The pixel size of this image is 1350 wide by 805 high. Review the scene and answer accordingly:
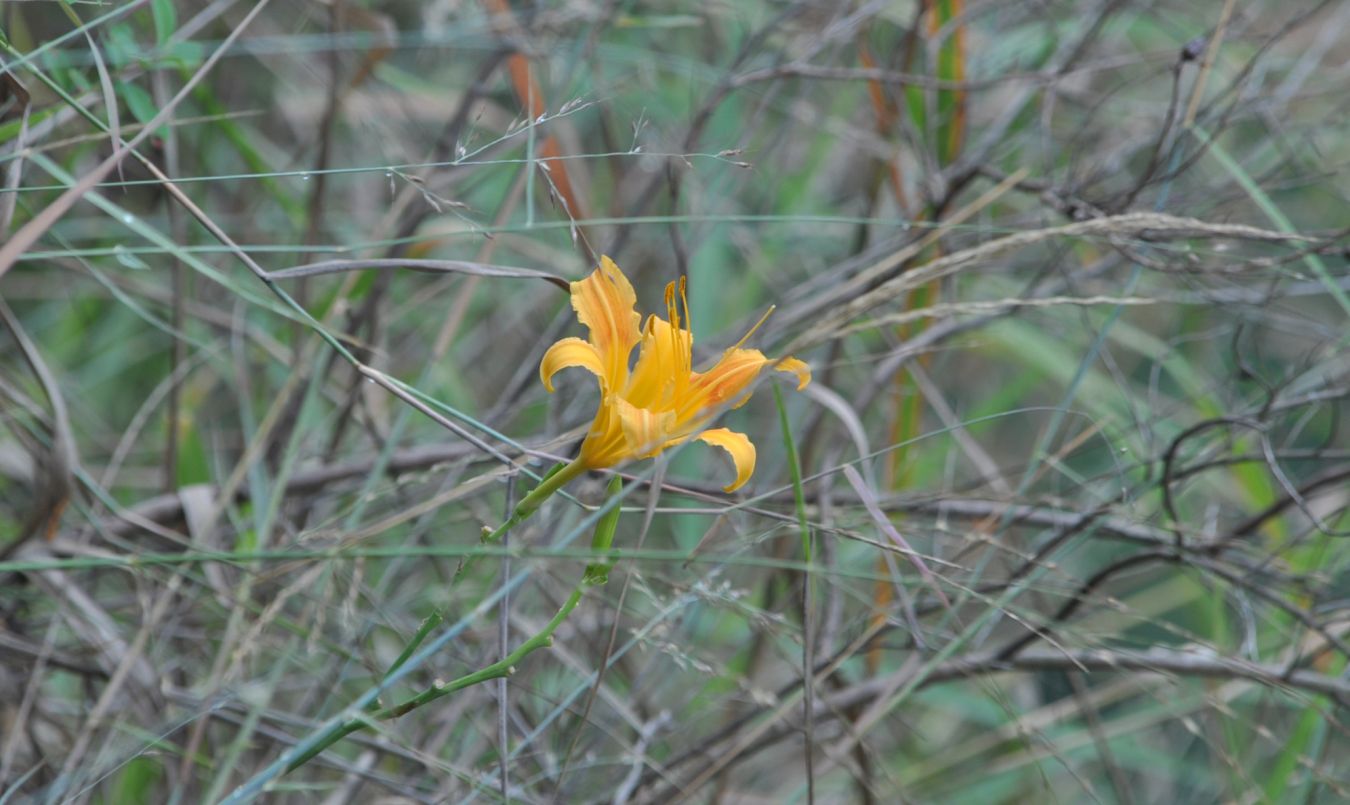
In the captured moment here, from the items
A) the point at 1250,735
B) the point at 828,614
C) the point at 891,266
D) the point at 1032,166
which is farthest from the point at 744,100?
the point at 1250,735

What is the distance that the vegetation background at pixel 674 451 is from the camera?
1.11 metres

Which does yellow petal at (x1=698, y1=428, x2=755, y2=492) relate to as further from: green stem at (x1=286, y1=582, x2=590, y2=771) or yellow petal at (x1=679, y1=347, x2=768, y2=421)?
green stem at (x1=286, y1=582, x2=590, y2=771)

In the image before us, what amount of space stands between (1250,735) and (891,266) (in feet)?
4.09

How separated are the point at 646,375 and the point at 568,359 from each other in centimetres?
7

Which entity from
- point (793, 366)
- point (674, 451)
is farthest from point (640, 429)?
point (793, 366)

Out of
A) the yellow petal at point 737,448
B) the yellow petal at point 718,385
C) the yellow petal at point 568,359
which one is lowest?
the yellow petal at point 737,448

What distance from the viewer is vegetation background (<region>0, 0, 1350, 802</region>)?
111cm

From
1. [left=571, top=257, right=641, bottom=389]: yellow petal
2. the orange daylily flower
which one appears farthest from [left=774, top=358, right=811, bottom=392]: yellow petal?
[left=571, top=257, right=641, bottom=389]: yellow petal

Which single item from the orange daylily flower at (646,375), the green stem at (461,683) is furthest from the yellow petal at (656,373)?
the green stem at (461,683)

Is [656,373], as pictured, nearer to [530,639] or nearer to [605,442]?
[605,442]

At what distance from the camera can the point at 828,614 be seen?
57.6 inches

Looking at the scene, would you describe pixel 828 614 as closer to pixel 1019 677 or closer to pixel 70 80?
pixel 1019 677

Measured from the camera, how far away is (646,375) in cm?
81

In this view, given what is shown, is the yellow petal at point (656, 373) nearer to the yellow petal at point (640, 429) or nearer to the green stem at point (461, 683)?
the yellow petal at point (640, 429)
